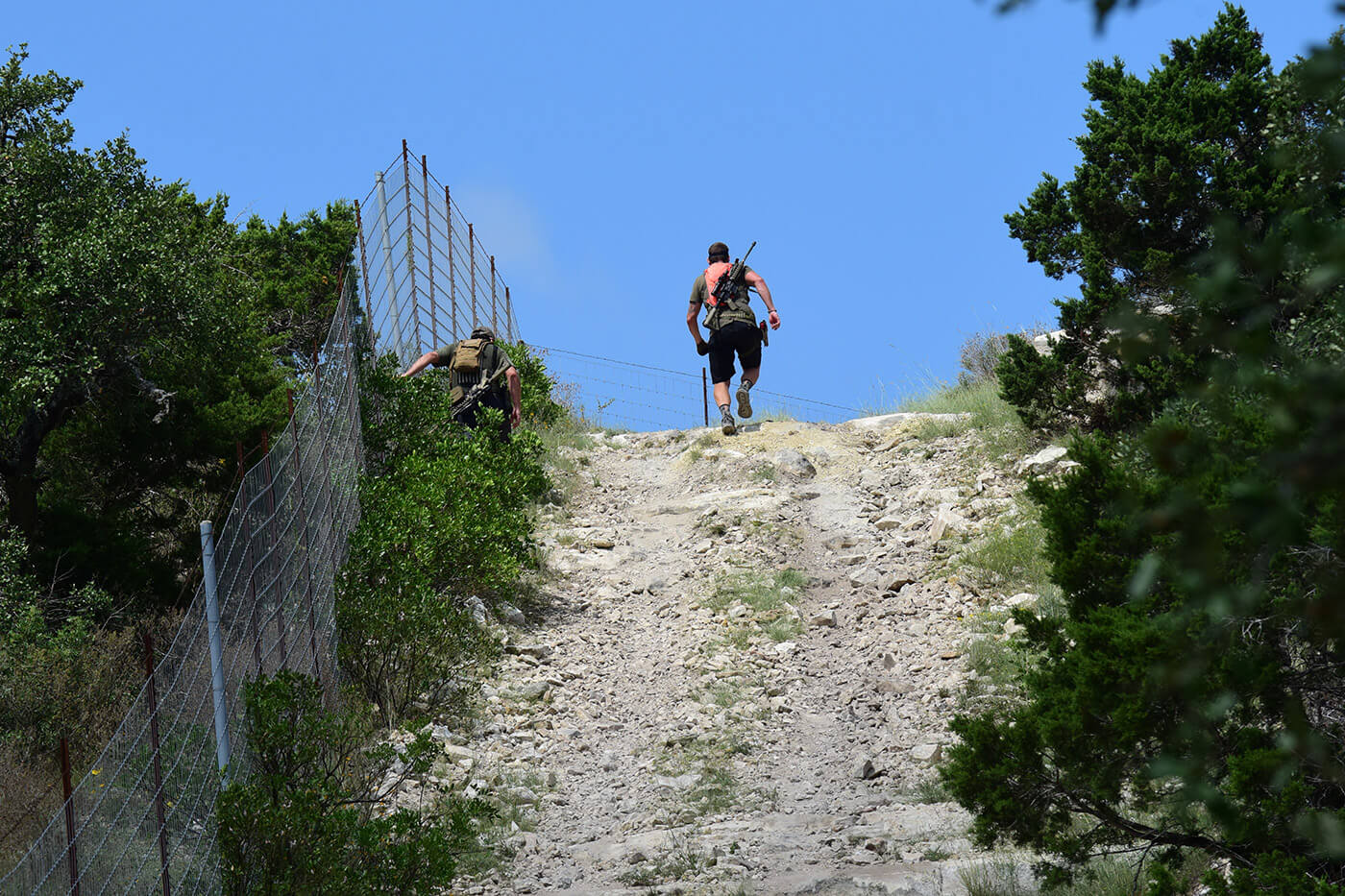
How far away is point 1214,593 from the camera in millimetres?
1600

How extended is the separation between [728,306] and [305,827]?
10.7 m

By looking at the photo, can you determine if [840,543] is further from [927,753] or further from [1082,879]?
[1082,879]

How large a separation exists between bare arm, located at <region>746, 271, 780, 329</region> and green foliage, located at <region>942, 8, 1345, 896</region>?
5.22 metres

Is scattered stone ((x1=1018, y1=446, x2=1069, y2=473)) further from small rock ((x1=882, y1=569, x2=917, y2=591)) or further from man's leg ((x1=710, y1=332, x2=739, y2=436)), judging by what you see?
man's leg ((x1=710, y1=332, x2=739, y2=436))

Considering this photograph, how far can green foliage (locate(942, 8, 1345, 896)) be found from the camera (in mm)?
1538

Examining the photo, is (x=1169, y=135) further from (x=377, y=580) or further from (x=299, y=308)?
(x=299, y=308)

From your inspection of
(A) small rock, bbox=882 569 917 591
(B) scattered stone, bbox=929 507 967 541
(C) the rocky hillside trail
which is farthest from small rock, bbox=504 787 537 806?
(B) scattered stone, bbox=929 507 967 541

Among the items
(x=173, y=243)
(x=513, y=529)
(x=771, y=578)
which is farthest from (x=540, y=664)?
(x=173, y=243)

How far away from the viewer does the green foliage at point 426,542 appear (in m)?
9.15

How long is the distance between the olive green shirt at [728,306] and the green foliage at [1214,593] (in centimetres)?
542

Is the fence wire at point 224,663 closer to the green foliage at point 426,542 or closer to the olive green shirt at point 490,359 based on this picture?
the green foliage at point 426,542

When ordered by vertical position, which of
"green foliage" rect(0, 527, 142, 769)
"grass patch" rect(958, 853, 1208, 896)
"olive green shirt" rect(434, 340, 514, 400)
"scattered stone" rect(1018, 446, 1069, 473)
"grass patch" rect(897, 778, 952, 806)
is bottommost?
"grass patch" rect(958, 853, 1208, 896)

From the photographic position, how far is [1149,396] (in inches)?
434

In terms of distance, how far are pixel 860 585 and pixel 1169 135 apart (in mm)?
4467
